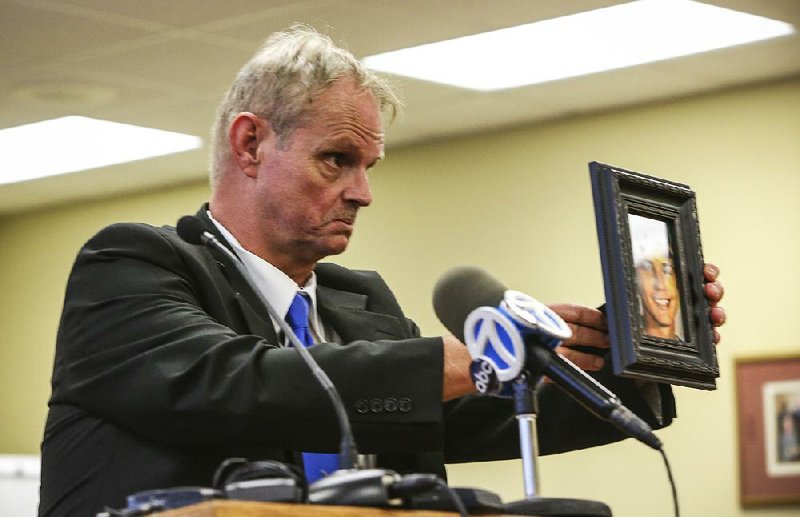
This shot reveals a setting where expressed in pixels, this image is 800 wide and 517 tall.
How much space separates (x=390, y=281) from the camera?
749 cm

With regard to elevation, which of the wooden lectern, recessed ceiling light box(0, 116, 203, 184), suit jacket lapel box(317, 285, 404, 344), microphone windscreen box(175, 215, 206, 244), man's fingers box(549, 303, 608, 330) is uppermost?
recessed ceiling light box(0, 116, 203, 184)

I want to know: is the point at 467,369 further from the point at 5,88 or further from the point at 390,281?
the point at 390,281

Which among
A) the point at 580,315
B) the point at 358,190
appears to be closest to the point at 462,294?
the point at 580,315

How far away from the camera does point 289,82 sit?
2598 millimetres

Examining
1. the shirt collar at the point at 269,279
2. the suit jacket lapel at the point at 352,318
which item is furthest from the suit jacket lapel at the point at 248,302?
the suit jacket lapel at the point at 352,318

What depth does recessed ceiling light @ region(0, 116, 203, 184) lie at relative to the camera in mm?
7211

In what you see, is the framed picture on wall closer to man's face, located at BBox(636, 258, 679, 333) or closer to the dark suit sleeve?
man's face, located at BBox(636, 258, 679, 333)

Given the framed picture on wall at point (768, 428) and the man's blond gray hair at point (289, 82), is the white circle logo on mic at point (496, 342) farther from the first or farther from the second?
the framed picture on wall at point (768, 428)

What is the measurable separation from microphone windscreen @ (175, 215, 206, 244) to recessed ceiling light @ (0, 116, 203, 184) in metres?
4.84

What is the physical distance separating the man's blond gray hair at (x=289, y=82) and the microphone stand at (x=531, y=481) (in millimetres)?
986

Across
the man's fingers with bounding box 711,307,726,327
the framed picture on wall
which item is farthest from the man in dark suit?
the framed picture on wall

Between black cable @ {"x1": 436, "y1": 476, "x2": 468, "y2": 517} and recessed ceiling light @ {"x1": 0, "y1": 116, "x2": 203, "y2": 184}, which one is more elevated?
recessed ceiling light @ {"x1": 0, "y1": 116, "x2": 203, "y2": 184}

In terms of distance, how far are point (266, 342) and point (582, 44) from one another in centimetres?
411

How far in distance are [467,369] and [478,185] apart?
17.5 ft
